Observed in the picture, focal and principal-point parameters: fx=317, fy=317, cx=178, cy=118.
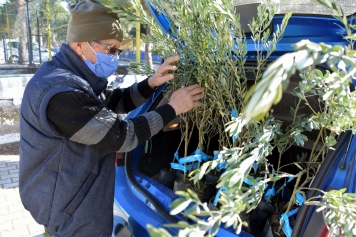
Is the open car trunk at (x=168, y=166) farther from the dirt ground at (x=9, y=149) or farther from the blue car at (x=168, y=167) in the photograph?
the dirt ground at (x=9, y=149)

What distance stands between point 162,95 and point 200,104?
0.48m

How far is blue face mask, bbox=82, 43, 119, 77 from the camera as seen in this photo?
72.3 inches

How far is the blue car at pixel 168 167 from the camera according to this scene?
4.41 ft

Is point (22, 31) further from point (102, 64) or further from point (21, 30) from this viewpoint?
point (102, 64)

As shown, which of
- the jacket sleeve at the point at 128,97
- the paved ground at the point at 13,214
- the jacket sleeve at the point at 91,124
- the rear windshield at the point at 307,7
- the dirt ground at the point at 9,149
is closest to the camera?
the jacket sleeve at the point at 91,124

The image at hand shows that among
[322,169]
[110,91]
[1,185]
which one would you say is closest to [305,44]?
[322,169]

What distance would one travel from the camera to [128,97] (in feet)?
7.68

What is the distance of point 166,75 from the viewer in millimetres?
1960

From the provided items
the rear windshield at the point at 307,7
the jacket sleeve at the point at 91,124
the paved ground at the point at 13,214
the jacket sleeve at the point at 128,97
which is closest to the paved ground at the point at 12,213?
the paved ground at the point at 13,214

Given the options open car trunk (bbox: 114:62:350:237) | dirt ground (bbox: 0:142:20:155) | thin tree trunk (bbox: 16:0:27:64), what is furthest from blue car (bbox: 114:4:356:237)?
thin tree trunk (bbox: 16:0:27:64)

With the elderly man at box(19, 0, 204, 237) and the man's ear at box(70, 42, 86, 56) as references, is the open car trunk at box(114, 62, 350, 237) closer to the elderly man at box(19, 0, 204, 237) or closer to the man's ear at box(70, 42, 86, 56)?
the elderly man at box(19, 0, 204, 237)

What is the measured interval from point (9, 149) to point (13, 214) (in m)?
2.21

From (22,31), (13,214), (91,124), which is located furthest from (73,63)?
(22,31)

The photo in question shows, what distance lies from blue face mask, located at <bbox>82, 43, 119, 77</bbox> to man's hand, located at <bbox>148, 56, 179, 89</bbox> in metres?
0.30
